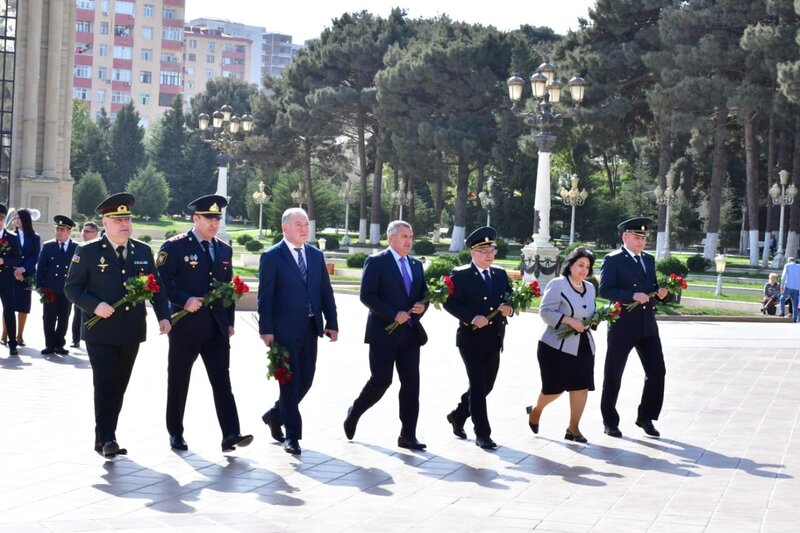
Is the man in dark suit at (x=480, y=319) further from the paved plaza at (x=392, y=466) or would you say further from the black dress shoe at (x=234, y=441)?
the black dress shoe at (x=234, y=441)

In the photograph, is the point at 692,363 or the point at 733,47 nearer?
the point at 692,363

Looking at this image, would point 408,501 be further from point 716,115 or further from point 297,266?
point 716,115

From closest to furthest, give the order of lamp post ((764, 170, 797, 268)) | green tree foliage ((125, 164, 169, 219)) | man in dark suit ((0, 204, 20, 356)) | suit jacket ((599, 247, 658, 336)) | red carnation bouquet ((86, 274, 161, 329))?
red carnation bouquet ((86, 274, 161, 329))
suit jacket ((599, 247, 658, 336))
man in dark suit ((0, 204, 20, 356))
lamp post ((764, 170, 797, 268))
green tree foliage ((125, 164, 169, 219))

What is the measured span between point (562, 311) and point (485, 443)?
1.28 meters

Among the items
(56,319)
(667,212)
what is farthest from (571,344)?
(667,212)

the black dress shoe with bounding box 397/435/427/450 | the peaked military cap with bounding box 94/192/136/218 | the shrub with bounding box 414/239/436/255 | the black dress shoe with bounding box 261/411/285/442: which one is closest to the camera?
the peaked military cap with bounding box 94/192/136/218

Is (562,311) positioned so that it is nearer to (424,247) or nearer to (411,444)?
(411,444)

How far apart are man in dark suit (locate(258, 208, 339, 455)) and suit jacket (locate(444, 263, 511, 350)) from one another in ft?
3.60

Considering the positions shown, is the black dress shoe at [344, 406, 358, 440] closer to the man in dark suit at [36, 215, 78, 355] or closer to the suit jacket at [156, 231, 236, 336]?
the suit jacket at [156, 231, 236, 336]

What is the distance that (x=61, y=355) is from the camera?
629 inches

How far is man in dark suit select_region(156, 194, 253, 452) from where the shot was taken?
9547 mm

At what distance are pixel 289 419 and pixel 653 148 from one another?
212ft

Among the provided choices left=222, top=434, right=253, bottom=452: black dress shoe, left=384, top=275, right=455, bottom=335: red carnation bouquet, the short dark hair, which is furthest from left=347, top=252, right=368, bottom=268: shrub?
left=222, top=434, right=253, bottom=452: black dress shoe

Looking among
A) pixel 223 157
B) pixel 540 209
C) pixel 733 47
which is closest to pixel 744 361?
pixel 540 209
